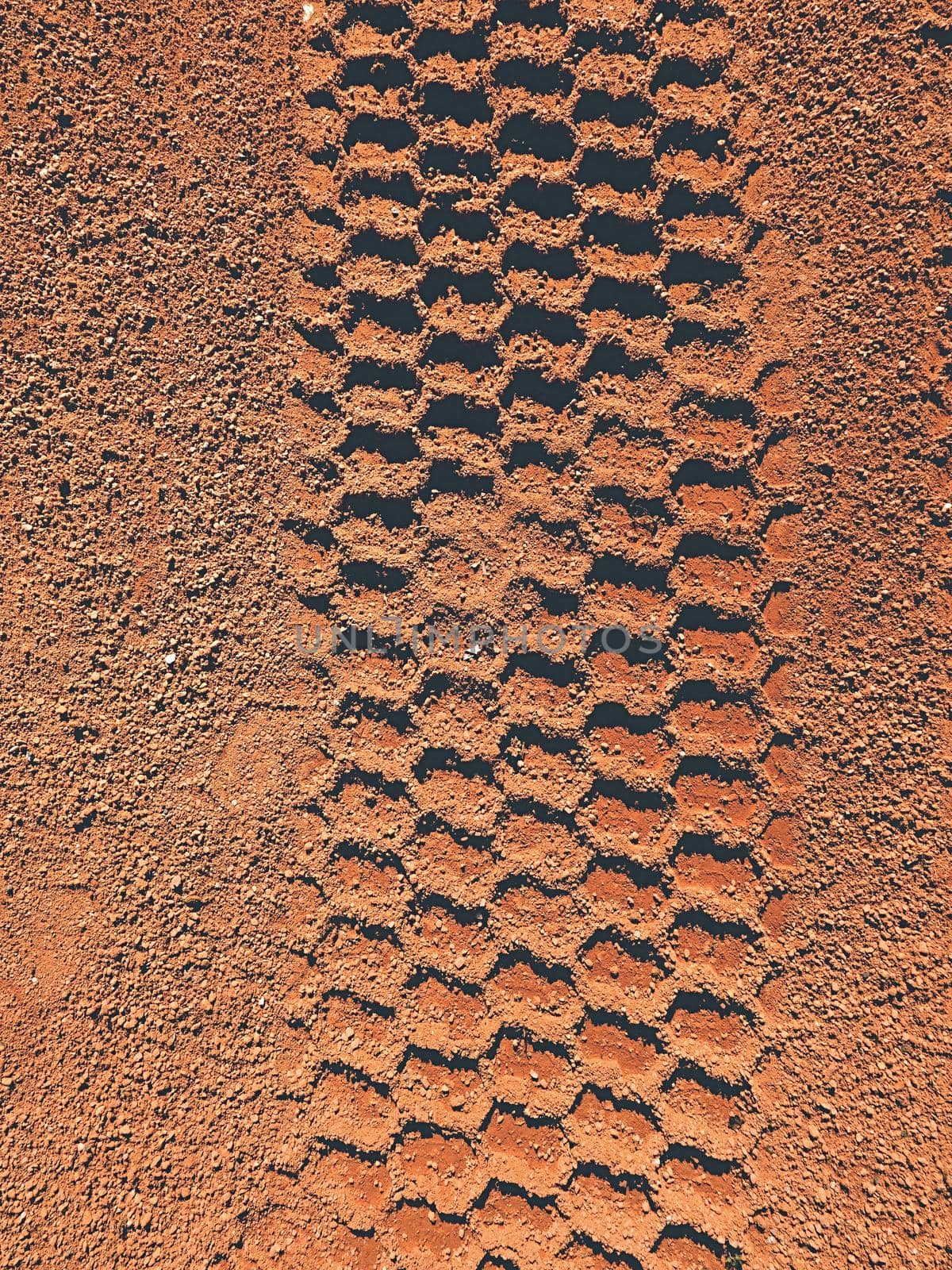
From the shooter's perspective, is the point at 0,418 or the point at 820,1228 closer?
the point at 820,1228

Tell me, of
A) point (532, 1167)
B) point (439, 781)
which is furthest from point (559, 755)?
point (532, 1167)

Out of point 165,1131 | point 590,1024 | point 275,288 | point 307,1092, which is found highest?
point 275,288

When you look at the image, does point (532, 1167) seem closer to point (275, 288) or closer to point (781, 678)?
point (781, 678)

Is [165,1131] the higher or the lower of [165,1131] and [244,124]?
the lower

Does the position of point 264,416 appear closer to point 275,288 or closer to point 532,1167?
point 275,288
